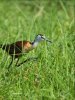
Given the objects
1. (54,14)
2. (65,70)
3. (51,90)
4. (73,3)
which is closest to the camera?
(51,90)

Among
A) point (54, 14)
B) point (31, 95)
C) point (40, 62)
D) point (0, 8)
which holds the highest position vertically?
point (0, 8)

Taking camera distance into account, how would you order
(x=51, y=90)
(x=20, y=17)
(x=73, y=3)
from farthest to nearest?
(x=73, y=3)
(x=20, y=17)
(x=51, y=90)

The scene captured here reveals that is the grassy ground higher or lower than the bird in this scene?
lower

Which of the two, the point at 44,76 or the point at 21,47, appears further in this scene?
the point at 21,47

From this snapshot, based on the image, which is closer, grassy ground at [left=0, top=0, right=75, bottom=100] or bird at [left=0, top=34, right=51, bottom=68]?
grassy ground at [left=0, top=0, right=75, bottom=100]

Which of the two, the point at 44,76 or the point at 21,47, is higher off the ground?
the point at 21,47

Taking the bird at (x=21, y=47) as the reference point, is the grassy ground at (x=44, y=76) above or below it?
below

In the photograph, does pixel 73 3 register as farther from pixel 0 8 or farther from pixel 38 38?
pixel 38 38

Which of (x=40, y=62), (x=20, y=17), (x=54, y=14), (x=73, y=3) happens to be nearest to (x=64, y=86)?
(x=40, y=62)

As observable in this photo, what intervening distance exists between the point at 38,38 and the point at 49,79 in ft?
3.01

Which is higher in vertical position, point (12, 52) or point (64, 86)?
point (12, 52)

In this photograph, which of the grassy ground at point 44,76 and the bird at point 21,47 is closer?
the grassy ground at point 44,76

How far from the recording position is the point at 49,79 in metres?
5.47

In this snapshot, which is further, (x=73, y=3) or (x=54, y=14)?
(x=73, y=3)
